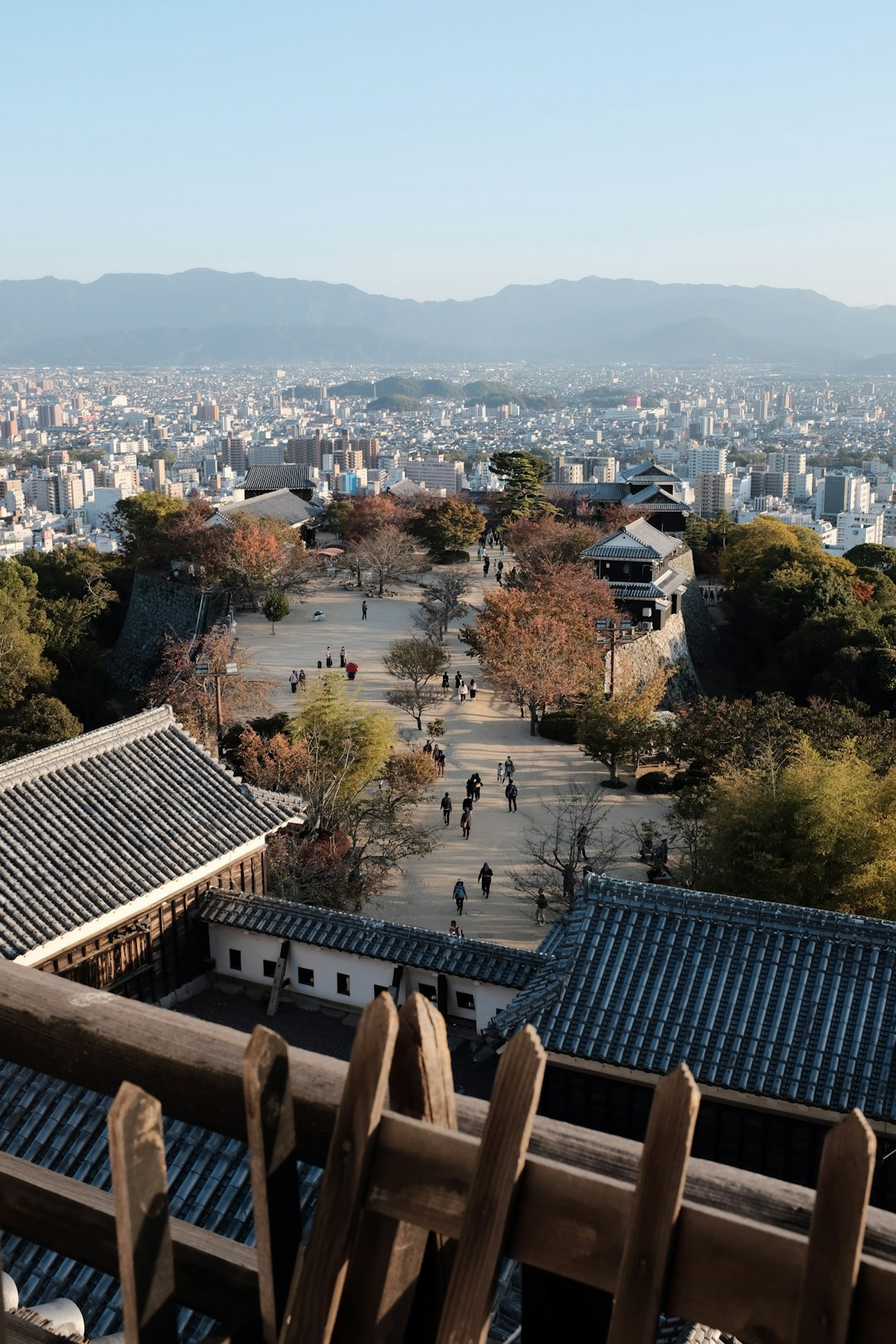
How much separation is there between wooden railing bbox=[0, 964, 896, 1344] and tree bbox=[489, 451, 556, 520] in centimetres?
3739

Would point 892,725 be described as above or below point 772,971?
below

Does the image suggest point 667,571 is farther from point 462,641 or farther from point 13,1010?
point 13,1010

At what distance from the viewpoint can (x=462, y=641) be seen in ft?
89.1

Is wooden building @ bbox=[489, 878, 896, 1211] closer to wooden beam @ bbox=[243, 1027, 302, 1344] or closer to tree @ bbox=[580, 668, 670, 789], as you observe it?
wooden beam @ bbox=[243, 1027, 302, 1344]

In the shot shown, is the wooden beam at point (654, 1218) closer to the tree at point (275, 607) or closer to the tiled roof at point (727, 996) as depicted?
the tiled roof at point (727, 996)

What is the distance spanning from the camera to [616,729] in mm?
19844

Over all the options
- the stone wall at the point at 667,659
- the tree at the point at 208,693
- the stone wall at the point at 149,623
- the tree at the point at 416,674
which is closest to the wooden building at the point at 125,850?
the tree at the point at 208,693

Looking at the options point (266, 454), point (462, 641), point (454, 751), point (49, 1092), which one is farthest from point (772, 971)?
point (266, 454)

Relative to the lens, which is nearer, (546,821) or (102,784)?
(102,784)

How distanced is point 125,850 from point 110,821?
0.47 meters

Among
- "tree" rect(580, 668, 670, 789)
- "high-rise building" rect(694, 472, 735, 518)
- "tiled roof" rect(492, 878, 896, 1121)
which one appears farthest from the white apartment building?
"tiled roof" rect(492, 878, 896, 1121)

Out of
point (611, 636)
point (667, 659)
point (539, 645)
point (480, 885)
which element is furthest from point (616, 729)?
point (667, 659)

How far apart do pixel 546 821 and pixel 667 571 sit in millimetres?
14524

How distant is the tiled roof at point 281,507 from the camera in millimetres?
36781
